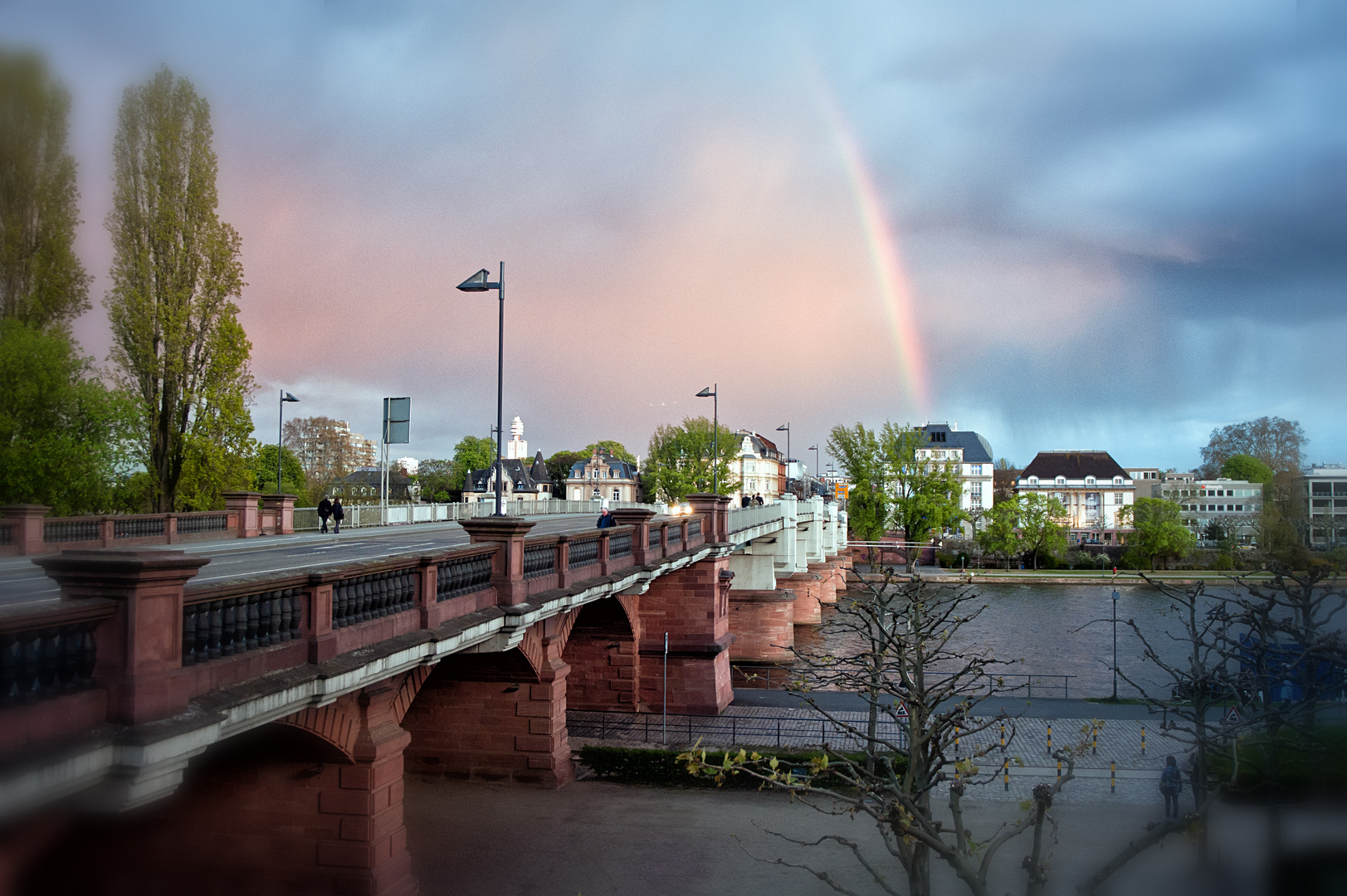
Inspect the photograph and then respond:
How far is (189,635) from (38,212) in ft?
21.3

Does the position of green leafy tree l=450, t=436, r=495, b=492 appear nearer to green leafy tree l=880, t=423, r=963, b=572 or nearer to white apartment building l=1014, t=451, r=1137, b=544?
green leafy tree l=880, t=423, r=963, b=572

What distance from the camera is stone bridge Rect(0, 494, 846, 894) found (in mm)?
6977

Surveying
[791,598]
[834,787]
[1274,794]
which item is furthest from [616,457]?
[1274,794]

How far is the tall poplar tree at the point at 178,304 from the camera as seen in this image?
28734 millimetres

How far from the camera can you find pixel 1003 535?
10106cm

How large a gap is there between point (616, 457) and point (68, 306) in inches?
5897

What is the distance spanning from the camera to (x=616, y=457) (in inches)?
6417

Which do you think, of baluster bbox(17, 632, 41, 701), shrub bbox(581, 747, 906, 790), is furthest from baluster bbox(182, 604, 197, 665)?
shrub bbox(581, 747, 906, 790)

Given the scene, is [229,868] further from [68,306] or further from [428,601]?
[68,306]

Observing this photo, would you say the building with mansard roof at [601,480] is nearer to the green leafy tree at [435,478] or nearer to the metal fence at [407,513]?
the green leafy tree at [435,478]

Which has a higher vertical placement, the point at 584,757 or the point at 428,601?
the point at 428,601

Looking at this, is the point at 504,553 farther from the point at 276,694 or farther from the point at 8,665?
the point at 8,665

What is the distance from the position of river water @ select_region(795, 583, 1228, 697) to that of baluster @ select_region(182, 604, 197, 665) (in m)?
25.4

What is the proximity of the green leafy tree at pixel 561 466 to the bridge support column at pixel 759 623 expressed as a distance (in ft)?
364
